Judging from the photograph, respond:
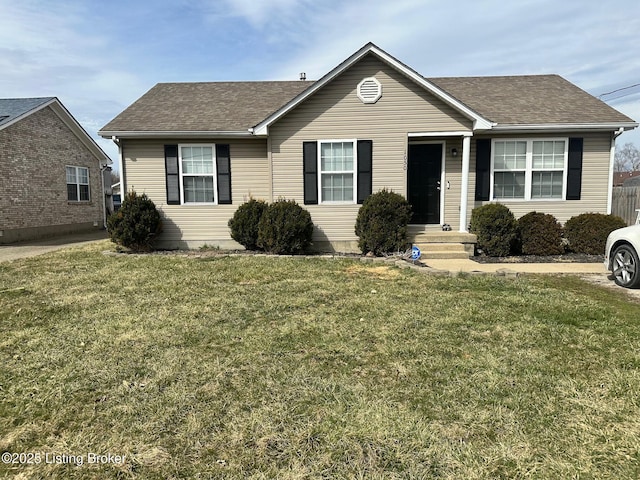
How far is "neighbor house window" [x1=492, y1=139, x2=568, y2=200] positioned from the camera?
10156 mm

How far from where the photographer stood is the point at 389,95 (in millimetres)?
9734

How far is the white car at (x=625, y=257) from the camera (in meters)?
6.16

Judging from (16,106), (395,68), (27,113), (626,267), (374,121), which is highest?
(16,106)


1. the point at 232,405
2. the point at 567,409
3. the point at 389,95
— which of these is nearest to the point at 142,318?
the point at 232,405

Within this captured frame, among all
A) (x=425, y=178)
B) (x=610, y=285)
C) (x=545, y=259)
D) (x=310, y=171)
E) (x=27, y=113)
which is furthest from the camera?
(x=27, y=113)

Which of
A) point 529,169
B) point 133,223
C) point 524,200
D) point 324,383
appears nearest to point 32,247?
point 133,223

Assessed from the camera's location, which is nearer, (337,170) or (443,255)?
(443,255)

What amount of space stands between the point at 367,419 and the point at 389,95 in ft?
28.1

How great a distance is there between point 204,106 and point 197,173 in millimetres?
2395

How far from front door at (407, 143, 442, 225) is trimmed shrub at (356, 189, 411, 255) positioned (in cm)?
146

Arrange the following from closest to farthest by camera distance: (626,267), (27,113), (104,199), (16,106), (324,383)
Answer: (324,383)
(626,267)
(27,113)
(16,106)
(104,199)

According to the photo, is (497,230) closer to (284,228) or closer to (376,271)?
(376,271)

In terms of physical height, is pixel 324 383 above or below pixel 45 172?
below

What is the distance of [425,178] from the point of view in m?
10.6
